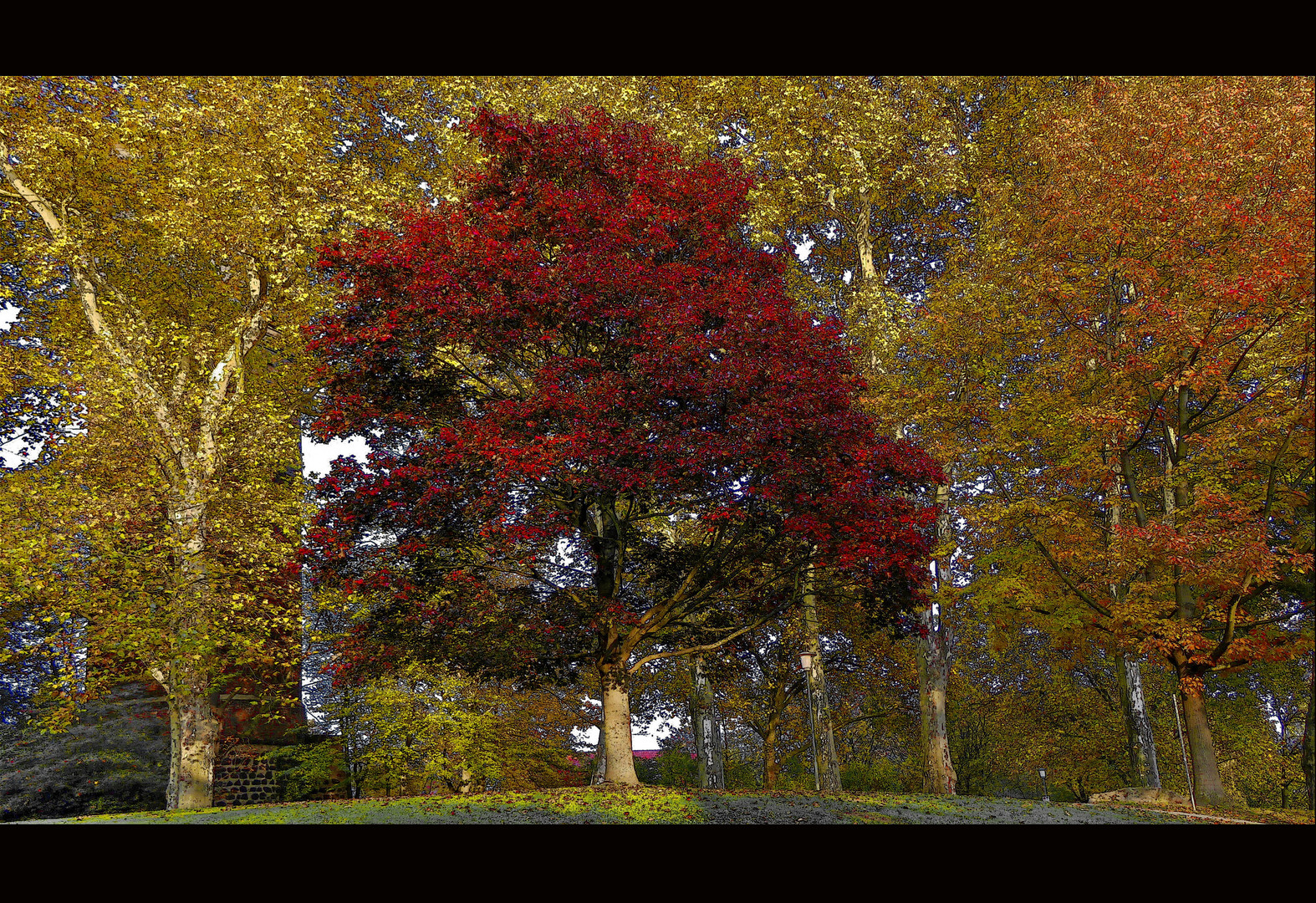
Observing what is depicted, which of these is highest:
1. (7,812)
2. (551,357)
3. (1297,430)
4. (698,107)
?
(698,107)

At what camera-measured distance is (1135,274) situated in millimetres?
9461

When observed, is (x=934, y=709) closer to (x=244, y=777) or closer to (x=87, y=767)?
(x=244, y=777)

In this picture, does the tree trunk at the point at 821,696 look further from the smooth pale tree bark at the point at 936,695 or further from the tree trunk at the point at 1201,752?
the tree trunk at the point at 1201,752

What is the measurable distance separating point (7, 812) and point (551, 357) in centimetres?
1320

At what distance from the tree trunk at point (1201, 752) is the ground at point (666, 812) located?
15.8 inches

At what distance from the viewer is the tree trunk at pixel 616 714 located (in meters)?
10.7

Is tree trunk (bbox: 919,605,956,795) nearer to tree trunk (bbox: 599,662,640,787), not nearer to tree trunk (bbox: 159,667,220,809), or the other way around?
tree trunk (bbox: 599,662,640,787)

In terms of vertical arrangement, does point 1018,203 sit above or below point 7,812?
above
